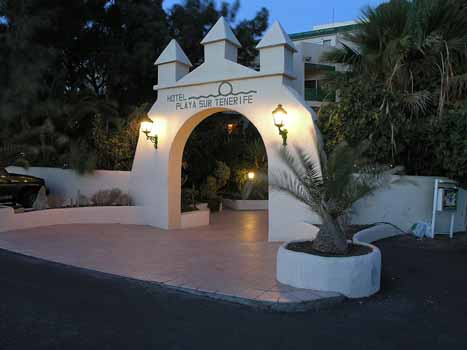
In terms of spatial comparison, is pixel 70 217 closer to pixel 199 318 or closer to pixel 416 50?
pixel 199 318

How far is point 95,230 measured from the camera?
993 cm

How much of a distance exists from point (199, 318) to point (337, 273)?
1.85 meters

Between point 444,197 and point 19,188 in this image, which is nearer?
point 444,197

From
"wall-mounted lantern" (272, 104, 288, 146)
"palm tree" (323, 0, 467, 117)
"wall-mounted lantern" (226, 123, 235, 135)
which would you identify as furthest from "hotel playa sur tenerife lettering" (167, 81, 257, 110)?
"wall-mounted lantern" (226, 123, 235, 135)

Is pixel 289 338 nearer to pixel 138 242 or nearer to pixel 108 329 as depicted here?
pixel 108 329

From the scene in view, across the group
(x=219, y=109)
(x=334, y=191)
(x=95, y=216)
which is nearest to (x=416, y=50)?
(x=219, y=109)

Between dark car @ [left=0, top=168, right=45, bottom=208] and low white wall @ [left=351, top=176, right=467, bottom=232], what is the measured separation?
9.44 meters

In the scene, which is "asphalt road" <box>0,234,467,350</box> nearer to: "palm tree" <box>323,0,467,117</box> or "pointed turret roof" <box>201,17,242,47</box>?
"palm tree" <box>323,0,467,117</box>

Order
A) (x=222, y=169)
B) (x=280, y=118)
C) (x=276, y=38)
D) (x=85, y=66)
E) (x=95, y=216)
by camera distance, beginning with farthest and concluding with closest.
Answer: (x=85, y=66), (x=222, y=169), (x=95, y=216), (x=276, y=38), (x=280, y=118)

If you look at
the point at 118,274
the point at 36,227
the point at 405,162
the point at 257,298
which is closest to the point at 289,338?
the point at 257,298

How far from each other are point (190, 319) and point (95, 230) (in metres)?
6.17

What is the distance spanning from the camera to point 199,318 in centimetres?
447

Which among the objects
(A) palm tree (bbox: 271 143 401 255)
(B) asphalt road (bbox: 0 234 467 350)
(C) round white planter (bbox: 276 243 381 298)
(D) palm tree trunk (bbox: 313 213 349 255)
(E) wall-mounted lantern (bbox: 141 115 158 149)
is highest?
(E) wall-mounted lantern (bbox: 141 115 158 149)

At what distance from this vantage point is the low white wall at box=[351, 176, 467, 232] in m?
9.04
